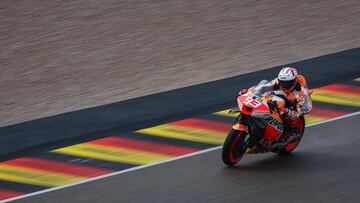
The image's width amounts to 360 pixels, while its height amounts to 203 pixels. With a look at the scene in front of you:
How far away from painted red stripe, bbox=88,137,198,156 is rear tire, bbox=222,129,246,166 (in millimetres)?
1212

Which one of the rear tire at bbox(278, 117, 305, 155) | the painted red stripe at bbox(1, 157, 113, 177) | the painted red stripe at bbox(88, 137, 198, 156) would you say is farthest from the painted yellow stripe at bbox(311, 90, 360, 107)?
the painted red stripe at bbox(1, 157, 113, 177)

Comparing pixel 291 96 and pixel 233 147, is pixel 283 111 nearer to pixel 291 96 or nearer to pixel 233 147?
pixel 291 96

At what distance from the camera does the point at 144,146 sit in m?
12.7

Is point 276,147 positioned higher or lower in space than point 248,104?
lower

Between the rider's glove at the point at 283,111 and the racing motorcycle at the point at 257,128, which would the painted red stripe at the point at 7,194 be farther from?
the rider's glove at the point at 283,111

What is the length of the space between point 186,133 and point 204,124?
0.52m

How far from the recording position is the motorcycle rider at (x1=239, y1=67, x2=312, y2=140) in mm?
11383

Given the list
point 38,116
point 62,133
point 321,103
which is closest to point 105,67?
point 38,116

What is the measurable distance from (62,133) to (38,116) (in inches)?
64.5

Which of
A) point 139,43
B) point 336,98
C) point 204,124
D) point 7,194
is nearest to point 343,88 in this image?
point 336,98

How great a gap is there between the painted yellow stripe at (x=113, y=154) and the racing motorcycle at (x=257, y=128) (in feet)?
5.06

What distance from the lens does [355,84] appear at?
15.2 metres

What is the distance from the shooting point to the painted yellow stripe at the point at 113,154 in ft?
40.2

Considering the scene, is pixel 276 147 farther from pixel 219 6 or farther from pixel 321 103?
pixel 219 6
